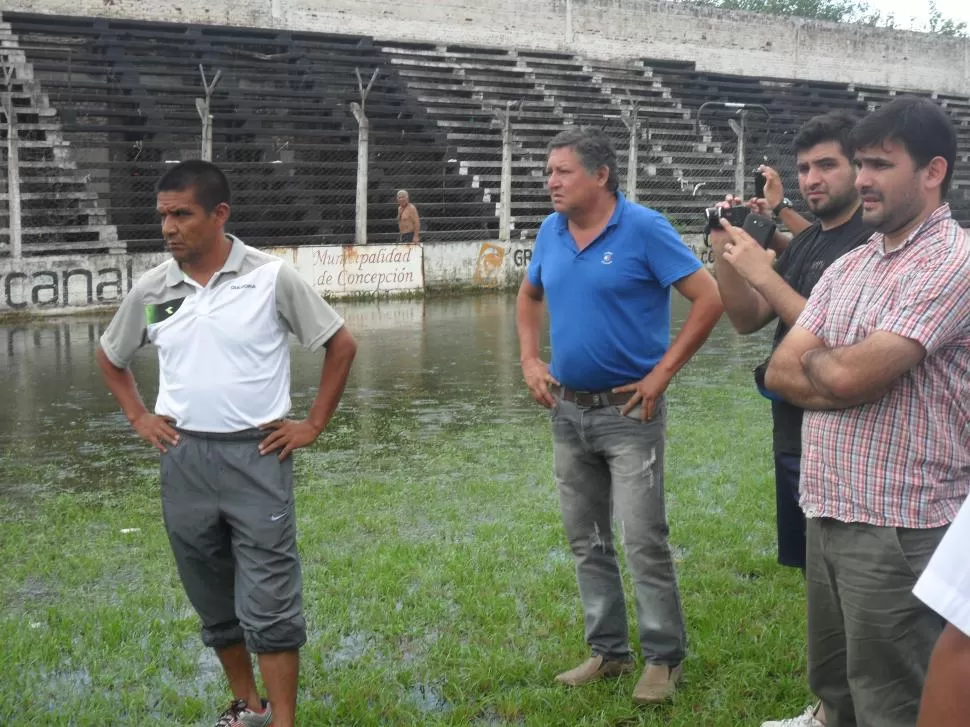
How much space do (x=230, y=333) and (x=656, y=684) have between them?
1.85 meters

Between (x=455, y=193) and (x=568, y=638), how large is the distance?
2028cm

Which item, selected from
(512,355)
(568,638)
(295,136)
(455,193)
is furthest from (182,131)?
(568,638)

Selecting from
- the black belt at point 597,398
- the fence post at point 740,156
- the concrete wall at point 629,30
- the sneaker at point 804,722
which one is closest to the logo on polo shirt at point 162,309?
the black belt at point 597,398

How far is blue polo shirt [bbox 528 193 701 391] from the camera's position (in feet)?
14.3

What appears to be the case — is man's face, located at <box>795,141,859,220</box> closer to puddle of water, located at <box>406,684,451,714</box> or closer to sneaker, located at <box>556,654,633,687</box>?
sneaker, located at <box>556,654,633,687</box>

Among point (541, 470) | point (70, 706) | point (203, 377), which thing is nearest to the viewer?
point (203, 377)

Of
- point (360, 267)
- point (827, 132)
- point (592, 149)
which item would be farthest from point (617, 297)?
point (360, 267)

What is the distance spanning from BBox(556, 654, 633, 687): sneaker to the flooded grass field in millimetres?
71

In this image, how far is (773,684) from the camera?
4.38 meters

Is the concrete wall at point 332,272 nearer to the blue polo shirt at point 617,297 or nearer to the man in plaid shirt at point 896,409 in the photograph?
the blue polo shirt at point 617,297

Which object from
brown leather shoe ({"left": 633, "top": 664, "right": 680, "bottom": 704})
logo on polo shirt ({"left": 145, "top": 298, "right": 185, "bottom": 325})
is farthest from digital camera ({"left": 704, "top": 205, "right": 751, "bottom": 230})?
logo on polo shirt ({"left": 145, "top": 298, "right": 185, "bottom": 325})

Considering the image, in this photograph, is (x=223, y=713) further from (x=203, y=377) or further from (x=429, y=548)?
(x=429, y=548)

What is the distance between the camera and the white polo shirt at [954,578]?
1.62m

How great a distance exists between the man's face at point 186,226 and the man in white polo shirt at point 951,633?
2.85 meters
